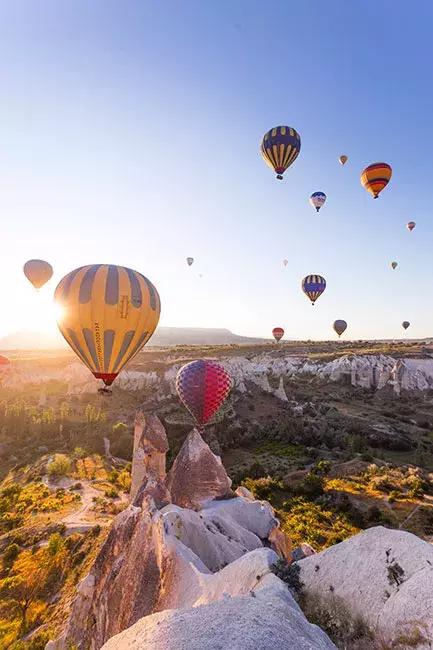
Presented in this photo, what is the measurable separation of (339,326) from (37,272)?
55.6 meters

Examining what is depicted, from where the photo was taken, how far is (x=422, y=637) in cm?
585

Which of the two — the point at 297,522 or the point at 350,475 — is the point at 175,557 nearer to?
the point at 297,522

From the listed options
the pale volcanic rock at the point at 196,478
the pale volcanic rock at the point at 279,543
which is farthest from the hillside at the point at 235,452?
the pale volcanic rock at the point at 196,478

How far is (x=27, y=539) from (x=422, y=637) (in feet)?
84.3

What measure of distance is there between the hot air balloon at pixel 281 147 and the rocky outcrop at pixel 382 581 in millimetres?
33016

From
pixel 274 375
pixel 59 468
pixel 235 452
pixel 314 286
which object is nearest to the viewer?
pixel 59 468

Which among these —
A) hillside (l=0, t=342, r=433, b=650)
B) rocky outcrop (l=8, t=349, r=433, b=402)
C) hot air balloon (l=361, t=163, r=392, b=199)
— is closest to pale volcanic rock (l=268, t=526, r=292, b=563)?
hillside (l=0, t=342, r=433, b=650)

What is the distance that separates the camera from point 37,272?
40.9m

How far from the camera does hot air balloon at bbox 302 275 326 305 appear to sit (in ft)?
171

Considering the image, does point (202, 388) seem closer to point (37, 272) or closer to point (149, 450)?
point (149, 450)

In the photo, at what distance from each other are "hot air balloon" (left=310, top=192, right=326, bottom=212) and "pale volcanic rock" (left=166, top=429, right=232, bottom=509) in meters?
35.5

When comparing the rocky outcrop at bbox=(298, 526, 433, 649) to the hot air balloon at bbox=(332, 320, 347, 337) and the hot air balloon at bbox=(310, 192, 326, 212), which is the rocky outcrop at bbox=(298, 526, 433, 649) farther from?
the hot air balloon at bbox=(332, 320, 347, 337)

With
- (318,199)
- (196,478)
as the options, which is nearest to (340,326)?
(318,199)

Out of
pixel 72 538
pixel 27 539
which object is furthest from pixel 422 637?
pixel 27 539
